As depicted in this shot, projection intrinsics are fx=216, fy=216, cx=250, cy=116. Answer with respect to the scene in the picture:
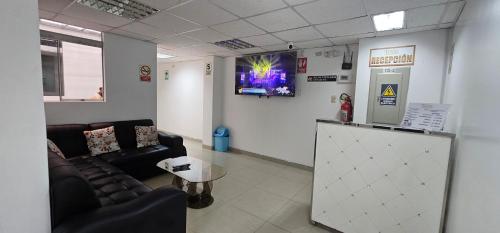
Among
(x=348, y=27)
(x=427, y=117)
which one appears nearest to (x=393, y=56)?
(x=348, y=27)

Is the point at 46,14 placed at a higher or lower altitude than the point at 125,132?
higher

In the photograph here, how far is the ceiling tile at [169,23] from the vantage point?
2.88m

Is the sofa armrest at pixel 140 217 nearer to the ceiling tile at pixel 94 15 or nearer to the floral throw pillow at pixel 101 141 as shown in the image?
the floral throw pillow at pixel 101 141

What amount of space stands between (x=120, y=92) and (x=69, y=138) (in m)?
1.14

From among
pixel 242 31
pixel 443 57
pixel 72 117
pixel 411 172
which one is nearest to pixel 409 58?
pixel 443 57

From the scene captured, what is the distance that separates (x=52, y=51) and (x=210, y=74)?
3014mm

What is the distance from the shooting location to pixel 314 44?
13.1 ft

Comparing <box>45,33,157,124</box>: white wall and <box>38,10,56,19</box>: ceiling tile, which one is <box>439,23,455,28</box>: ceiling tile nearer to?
<box>45,33,157,124</box>: white wall

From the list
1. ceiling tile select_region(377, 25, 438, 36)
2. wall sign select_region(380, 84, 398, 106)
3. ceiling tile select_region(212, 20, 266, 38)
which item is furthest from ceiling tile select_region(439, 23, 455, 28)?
ceiling tile select_region(212, 20, 266, 38)

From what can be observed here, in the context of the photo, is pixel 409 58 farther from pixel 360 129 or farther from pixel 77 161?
pixel 77 161

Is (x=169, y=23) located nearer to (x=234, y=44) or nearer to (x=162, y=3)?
(x=162, y=3)

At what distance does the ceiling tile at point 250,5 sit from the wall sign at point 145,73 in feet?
8.54

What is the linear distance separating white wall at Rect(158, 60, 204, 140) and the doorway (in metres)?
4.44

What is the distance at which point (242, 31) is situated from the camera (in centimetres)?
337
